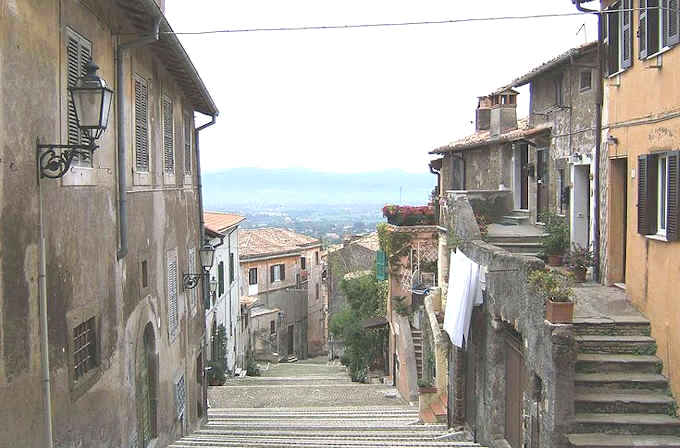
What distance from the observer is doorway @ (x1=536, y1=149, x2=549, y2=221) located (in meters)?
18.0

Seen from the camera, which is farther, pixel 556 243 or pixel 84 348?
pixel 556 243

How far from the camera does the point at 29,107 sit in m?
5.98

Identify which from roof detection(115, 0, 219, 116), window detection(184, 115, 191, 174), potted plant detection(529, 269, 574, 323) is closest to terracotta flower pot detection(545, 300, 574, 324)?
potted plant detection(529, 269, 574, 323)

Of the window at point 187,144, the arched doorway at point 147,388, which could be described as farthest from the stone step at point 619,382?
the window at point 187,144

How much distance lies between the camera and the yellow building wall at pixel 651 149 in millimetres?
9383

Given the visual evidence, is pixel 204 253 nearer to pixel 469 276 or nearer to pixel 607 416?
pixel 469 276

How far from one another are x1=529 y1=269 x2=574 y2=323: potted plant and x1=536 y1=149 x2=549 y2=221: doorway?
27.6 ft

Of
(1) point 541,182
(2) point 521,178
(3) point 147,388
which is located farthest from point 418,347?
(3) point 147,388

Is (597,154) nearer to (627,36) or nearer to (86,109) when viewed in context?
(627,36)

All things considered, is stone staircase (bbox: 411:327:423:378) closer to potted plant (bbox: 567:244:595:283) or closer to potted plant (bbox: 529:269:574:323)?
potted plant (bbox: 567:244:595:283)

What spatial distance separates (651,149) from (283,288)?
4606 cm

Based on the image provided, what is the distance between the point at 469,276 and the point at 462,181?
13895 millimetres

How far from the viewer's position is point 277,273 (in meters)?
54.3

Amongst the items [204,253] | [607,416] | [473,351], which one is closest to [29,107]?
[607,416]
